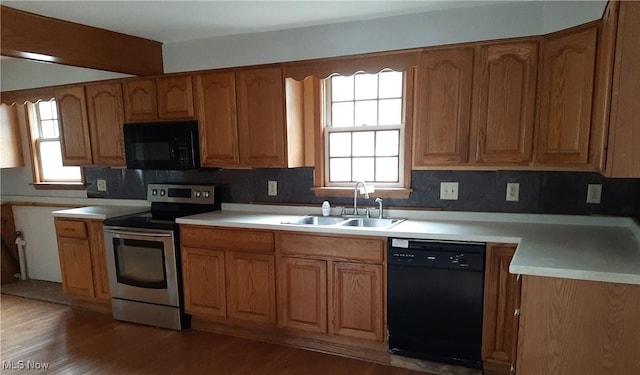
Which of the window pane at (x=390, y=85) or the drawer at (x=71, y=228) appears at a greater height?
the window pane at (x=390, y=85)

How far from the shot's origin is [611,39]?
1605mm

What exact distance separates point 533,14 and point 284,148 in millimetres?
1820

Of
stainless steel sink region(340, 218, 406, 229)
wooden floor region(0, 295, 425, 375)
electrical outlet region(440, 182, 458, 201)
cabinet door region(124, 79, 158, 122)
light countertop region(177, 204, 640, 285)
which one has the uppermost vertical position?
cabinet door region(124, 79, 158, 122)

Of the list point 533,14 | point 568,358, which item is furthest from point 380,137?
point 568,358

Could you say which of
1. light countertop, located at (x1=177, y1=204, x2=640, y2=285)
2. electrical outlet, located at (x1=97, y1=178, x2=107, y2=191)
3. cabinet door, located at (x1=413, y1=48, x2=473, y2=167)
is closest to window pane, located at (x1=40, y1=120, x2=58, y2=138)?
electrical outlet, located at (x1=97, y1=178, x2=107, y2=191)

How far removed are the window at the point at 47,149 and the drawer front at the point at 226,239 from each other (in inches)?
79.3

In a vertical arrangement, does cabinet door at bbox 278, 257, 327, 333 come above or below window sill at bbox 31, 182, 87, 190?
below

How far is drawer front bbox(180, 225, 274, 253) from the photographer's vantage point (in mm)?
2777

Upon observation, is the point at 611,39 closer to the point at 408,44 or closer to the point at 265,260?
the point at 408,44

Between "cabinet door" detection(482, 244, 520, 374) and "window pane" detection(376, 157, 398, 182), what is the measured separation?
977 mm

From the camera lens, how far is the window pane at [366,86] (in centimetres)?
298

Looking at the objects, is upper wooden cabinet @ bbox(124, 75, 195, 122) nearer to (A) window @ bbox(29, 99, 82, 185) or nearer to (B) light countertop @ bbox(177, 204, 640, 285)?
(B) light countertop @ bbox(177, 204, 640, 285)

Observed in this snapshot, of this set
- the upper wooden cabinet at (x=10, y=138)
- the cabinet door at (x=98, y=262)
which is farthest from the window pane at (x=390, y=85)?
the upper wooden cabinet at (x=10, y=138)

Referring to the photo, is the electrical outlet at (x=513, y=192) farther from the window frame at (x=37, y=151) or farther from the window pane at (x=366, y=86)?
the window frame at (x=37, y=151)
